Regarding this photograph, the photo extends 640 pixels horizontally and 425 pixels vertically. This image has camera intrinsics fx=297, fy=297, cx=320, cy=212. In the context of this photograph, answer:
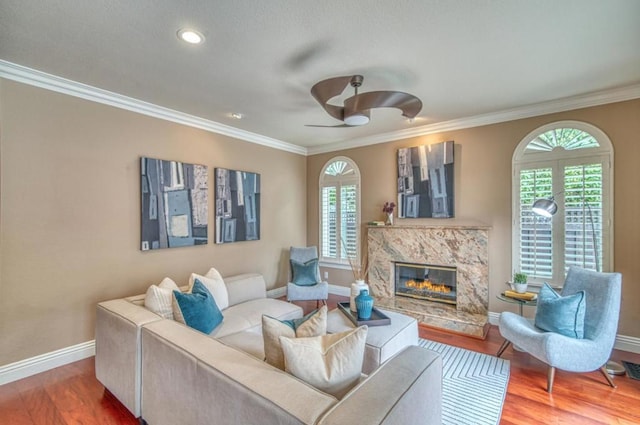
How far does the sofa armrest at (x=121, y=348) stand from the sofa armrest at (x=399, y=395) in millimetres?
A: 1545

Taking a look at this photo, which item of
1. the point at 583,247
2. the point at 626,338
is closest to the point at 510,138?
the point at 583,247

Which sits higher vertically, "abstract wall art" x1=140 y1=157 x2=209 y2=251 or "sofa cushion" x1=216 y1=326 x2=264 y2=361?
"abstract wall art" x1=140 y1=157 x2=209 y2=251

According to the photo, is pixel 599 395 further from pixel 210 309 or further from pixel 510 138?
pixel 210 309

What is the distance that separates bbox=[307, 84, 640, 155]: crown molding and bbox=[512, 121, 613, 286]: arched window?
0.69ft

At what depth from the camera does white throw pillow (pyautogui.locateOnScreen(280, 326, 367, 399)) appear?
4.42ft

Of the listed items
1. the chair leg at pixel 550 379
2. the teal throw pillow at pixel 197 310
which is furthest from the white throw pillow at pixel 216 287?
the chair leg at pixel 550 379

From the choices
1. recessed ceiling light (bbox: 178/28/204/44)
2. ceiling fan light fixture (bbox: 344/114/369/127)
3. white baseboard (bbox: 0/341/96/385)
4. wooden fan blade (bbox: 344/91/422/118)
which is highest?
recessed ceiling light (bbox: 178/28/204/44)

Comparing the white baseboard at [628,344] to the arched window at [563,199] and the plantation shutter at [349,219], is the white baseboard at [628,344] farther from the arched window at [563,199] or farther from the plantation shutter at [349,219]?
the plantation shutter at [349,219]

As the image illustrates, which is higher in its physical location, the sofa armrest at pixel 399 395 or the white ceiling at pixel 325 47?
Result: the white ceiling at pixel 325 47

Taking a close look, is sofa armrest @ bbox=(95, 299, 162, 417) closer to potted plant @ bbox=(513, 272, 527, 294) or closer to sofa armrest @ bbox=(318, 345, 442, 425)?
sofa armrest @ bbox=(318, 345, 442, 425)

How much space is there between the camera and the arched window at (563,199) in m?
3.33

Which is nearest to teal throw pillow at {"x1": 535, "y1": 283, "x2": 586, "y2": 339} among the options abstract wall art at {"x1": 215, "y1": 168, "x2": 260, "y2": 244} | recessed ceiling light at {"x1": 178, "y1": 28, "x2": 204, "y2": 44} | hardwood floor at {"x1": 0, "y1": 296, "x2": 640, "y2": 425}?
hardwood floor at {"x1": 0, "y1": 296, "x2": 640, "y2": 425}

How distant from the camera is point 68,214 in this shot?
2965mm

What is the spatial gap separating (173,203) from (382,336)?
295cm
